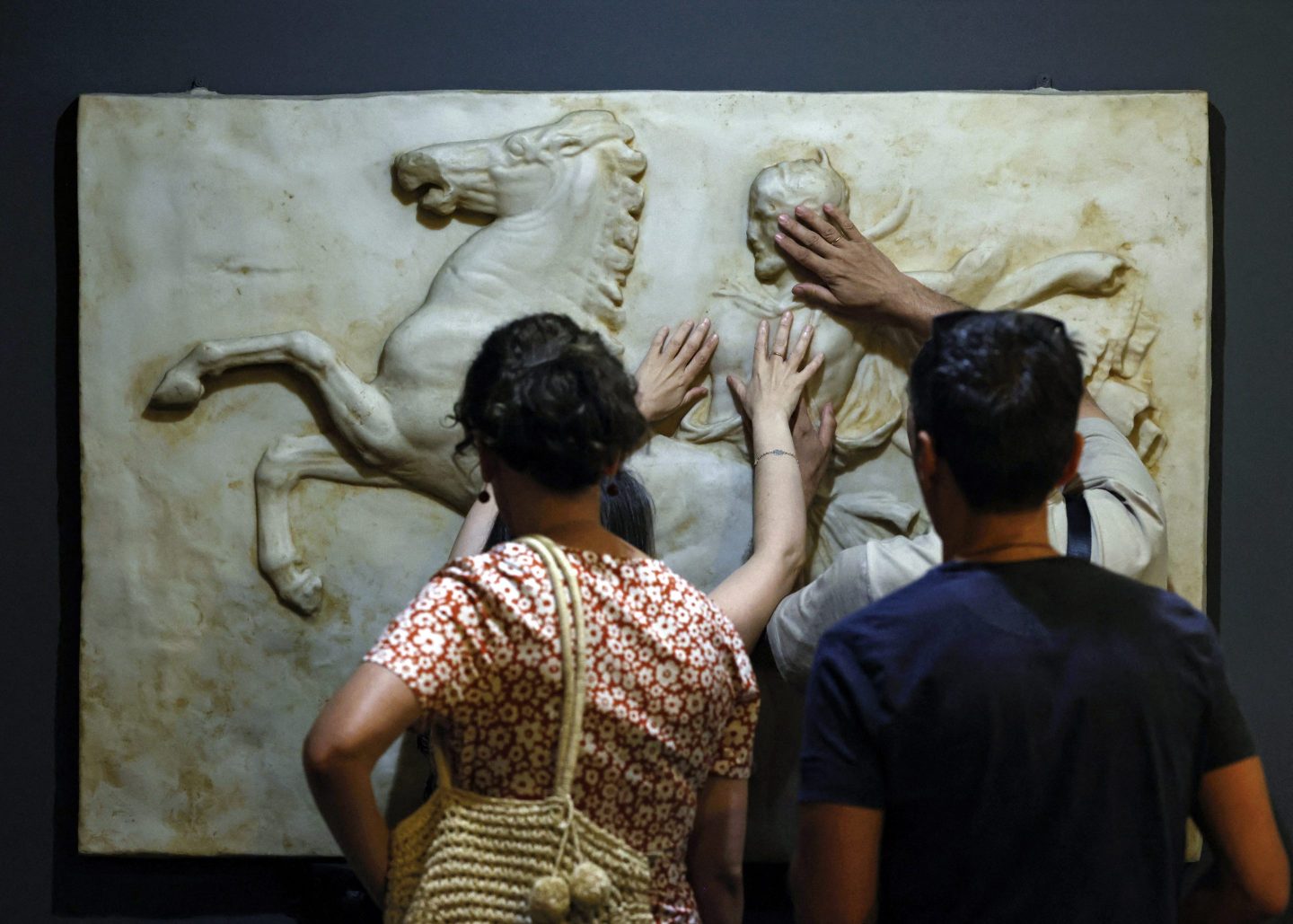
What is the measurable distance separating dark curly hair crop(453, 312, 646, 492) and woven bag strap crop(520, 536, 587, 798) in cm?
13

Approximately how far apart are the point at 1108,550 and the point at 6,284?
2240 mm

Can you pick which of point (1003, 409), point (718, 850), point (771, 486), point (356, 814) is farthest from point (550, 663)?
point (771, 486)

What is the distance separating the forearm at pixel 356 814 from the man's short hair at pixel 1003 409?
2.45 feet

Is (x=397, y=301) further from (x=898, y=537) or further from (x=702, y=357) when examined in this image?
(x=898, y=537)

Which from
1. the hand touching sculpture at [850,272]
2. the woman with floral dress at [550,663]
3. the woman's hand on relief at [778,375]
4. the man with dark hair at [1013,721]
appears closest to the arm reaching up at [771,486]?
the woman's hand on relief at [778,375]

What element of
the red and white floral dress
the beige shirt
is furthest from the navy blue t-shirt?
the beige shirt

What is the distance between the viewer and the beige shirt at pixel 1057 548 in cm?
191

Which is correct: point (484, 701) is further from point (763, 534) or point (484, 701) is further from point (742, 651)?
point (763, 534)

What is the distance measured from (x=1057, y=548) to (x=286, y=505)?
144 cm

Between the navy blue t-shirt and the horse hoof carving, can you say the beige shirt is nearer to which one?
the navy blue t-shirt

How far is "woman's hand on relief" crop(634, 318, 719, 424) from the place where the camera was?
7.81 feet

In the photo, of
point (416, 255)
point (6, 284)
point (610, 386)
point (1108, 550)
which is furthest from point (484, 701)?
point (6, 284)

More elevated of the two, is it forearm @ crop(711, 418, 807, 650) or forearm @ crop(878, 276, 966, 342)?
forearm @ crop(878, 276, 966, 342)

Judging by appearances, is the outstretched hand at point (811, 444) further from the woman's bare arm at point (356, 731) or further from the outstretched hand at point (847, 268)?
the woman's bare arm at point (356, 731)
